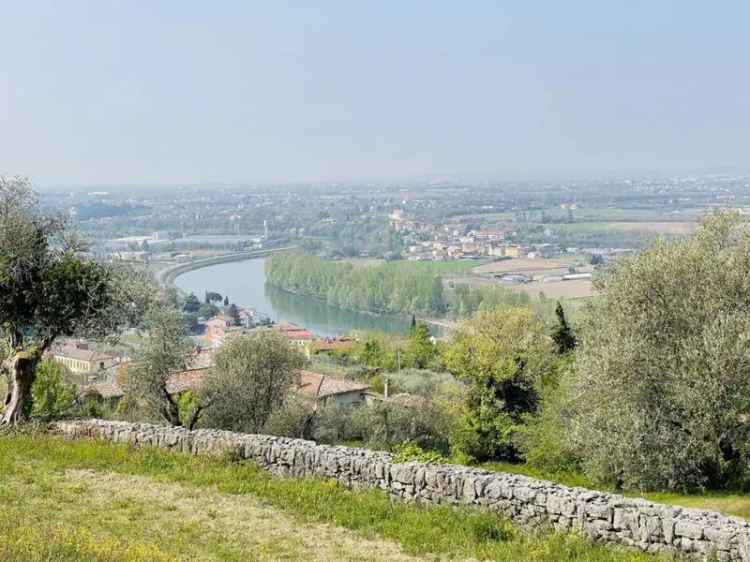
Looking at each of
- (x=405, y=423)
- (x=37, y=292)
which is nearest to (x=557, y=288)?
(x=405, y=423)

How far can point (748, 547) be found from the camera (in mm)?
8609

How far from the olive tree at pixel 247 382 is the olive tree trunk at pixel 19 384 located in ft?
23.9

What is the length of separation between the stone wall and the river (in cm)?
8062

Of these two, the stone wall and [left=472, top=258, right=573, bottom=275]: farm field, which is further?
[left=472, top=258, right=573, bottom=275]: farm field

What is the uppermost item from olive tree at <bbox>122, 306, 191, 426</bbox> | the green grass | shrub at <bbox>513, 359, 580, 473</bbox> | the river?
olive tree at <bbox>122, 306, 191, 426</bbox>

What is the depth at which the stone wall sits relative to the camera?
9094 mm

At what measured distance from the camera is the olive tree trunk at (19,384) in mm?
15367

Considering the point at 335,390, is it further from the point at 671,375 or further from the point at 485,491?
the point at 485,491

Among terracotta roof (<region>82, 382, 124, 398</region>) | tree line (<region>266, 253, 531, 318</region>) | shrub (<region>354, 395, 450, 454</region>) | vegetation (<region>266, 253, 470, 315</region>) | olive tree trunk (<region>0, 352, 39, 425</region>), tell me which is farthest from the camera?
vegetation (<region>266, 253, 470, 315</region>)

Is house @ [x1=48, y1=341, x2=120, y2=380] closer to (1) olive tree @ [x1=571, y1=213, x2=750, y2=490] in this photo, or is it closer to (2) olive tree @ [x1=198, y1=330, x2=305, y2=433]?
(2) olive tree @ [x1=198, y1=330, x2=305, y2=433]

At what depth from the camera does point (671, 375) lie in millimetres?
15906

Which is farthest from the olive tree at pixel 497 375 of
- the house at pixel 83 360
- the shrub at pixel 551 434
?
the house at pixel 83 360

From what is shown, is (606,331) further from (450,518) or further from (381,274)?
(381,274)

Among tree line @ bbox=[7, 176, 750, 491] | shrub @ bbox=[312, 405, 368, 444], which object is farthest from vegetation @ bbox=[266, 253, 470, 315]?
tree line @ bbox=[7, 176, 750, 491]
